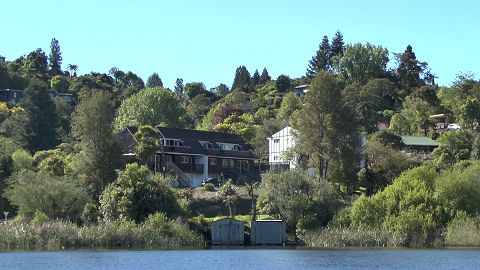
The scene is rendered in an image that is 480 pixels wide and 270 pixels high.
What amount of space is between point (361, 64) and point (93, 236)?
94.6 m

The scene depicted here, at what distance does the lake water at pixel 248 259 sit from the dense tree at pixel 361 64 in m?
89.8

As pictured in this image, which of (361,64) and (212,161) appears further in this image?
(361,64)

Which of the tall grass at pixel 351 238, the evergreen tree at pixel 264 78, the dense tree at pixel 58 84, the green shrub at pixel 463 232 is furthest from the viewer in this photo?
the evergreen tree at pixel 264 78

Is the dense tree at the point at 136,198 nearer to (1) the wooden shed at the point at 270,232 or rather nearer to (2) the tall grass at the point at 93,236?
(2) the tall grass at the point at 93,236

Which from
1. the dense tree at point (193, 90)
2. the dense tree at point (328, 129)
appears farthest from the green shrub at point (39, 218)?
the dense tree at point (193, 90)

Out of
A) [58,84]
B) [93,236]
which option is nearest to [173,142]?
[93,236]

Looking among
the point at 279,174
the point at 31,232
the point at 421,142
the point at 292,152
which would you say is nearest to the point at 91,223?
the point at 31,232

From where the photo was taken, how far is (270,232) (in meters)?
68.6

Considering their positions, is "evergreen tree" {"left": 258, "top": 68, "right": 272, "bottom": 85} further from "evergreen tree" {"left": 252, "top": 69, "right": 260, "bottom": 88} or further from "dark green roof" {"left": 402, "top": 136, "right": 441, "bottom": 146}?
"dark green roof" {"left": 402, "top": 136, "right": 441, "bottom": 146}

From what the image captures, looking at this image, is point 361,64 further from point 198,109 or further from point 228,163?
point 228,163

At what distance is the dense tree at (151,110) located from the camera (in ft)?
408

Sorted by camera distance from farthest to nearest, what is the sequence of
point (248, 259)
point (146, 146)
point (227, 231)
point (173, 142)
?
point (173, 142) < point (146, 146) < point (227, 231) < point (248, 259)

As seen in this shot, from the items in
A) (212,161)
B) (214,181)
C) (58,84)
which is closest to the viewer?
(214,181)

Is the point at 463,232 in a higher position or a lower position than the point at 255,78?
lower
